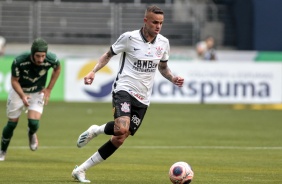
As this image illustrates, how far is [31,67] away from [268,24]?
2367 centimetres

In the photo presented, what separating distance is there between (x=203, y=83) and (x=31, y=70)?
16.5 metres

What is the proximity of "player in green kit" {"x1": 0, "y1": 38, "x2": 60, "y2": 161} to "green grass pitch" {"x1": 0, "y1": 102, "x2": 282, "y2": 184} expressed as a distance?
2.01 feet

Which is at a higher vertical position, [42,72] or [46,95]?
[42,72]

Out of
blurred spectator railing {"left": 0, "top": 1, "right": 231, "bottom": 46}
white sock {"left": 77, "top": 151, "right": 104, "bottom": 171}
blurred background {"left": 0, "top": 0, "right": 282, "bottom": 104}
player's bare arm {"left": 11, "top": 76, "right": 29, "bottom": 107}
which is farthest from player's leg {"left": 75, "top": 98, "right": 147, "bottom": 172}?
blurred spectator railing {"left": 0, "top": 1, "right": 231, "bottom": 46}

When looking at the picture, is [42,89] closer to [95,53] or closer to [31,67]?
[31,67]

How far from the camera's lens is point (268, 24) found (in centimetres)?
3738

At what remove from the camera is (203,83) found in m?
31.1

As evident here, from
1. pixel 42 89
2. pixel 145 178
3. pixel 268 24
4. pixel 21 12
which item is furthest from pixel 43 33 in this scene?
pixel 145 178

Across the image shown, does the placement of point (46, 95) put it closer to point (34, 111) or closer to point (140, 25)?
point (34, 111)

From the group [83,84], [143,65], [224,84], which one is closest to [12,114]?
[143,65]

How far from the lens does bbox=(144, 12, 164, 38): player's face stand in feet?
39.7

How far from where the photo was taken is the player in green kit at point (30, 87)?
1485 centimetres

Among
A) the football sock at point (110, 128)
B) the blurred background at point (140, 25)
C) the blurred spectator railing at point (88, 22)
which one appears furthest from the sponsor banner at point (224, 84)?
the football sock at point (110, 128)

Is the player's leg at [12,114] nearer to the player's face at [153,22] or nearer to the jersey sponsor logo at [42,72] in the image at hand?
the jersey sponsor logo at [42,72]
